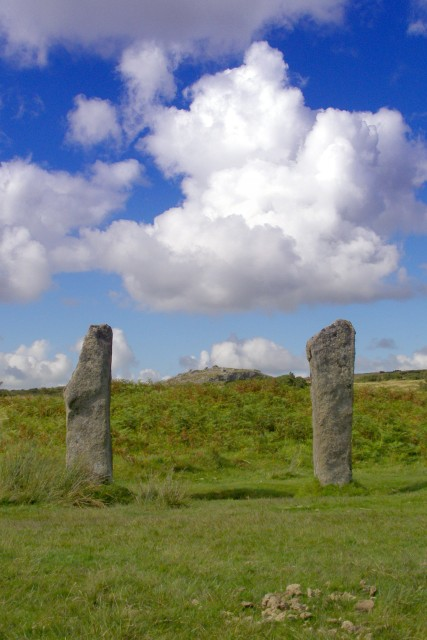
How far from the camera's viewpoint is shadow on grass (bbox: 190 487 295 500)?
1736 cm

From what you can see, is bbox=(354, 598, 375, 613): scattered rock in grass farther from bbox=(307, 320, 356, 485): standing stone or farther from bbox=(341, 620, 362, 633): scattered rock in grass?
bbox=(307, 320, 356, 485): standing stone

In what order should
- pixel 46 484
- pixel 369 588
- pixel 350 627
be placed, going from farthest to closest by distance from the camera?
pixel 46 484 < pixel 369 588 < pixel 350 627

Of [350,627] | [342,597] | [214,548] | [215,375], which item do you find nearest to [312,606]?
[342,597]

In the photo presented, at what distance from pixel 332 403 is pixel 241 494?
3301 millimetres

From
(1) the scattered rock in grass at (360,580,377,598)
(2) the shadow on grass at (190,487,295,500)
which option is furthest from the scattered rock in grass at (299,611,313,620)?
(2) the shadow on grass at (190,487,295,500)

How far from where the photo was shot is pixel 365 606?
7074mm

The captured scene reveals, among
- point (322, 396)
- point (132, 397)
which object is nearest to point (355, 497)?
point (322, 396)

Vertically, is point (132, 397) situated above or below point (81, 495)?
above

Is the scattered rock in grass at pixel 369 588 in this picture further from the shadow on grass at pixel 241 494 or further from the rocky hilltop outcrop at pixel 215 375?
the rocky hilltop outcrop at pixel 215 375

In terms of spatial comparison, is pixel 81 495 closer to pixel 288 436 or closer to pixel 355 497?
pixel 355 497

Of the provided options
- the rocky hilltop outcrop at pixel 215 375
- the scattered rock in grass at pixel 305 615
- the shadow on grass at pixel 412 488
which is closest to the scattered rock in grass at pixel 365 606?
the scattered rock in grass at pixel 305 615

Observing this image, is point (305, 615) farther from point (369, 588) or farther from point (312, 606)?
point (369, 588)

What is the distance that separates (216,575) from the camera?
818 centimetres

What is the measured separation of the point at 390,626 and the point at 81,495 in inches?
399
